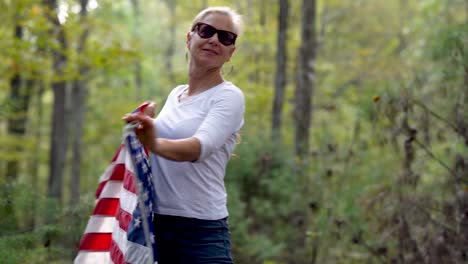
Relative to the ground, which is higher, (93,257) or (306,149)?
(93,257)

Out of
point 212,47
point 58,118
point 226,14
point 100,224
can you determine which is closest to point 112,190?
point 100,224

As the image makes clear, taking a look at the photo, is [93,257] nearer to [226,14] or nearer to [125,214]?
[125,214]

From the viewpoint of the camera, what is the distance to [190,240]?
296cm

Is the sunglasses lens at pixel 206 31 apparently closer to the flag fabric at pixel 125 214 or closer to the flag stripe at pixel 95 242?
the flag fabric at pixel 125 214

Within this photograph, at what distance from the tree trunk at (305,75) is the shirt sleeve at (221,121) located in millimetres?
8618

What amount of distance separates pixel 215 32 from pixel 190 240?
97 cm

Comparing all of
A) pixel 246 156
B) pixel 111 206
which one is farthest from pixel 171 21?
pixel 111 206

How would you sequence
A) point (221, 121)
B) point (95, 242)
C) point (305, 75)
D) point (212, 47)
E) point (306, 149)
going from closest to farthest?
point (221, 121)
point (212, 47)
point (95, 242)
point (306, 149)
point (305, 75)

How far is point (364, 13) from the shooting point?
23.1m

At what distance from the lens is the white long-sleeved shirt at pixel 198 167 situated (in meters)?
2.93

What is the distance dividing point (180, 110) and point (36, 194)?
2.17 meters

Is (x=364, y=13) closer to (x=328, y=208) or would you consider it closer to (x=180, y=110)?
(x=328, y=208)

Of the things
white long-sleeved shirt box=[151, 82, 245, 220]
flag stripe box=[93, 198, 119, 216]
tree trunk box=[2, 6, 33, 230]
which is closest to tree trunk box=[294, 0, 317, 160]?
tree trunk box=[2, 6, 33, 230]

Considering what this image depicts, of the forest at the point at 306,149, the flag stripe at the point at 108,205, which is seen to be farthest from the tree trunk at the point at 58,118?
the flag stripe at the point at 108,205
